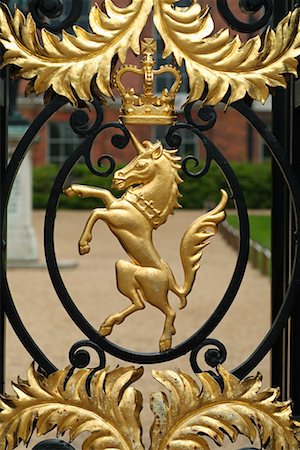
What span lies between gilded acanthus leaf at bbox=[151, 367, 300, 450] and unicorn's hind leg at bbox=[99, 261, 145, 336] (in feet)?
0.82

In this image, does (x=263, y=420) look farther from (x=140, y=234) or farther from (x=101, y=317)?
(x=101, y=317)

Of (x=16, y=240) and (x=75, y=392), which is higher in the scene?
(x=75, y=392)

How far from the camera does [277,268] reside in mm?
3641

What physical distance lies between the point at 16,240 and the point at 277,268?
1332 centimetres

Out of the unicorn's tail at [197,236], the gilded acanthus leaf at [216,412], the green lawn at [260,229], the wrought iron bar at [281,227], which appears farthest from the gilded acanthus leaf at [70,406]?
the green lawn at [260,229]

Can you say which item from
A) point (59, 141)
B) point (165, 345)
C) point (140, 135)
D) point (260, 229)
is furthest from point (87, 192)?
point (59, 141)

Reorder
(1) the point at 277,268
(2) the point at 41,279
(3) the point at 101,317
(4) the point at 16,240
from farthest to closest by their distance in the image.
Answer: (4) the point at 16,240 → (2) the point at 41,279 → (3) the point at 101,317 → (1) the point at 277,268

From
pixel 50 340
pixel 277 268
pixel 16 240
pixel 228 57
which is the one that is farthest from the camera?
pixel 16 240

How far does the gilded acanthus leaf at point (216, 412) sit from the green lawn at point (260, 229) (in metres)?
14.7

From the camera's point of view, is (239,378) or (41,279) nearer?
(239,378)

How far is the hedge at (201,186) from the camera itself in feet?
94.9

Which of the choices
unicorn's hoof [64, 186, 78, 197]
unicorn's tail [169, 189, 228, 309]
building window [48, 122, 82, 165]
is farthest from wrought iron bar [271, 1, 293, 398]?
building window [48, 122, 82, 165]

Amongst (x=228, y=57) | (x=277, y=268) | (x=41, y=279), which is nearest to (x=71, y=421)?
(x=277, y=268)

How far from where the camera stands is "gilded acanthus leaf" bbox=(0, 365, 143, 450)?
327cm
